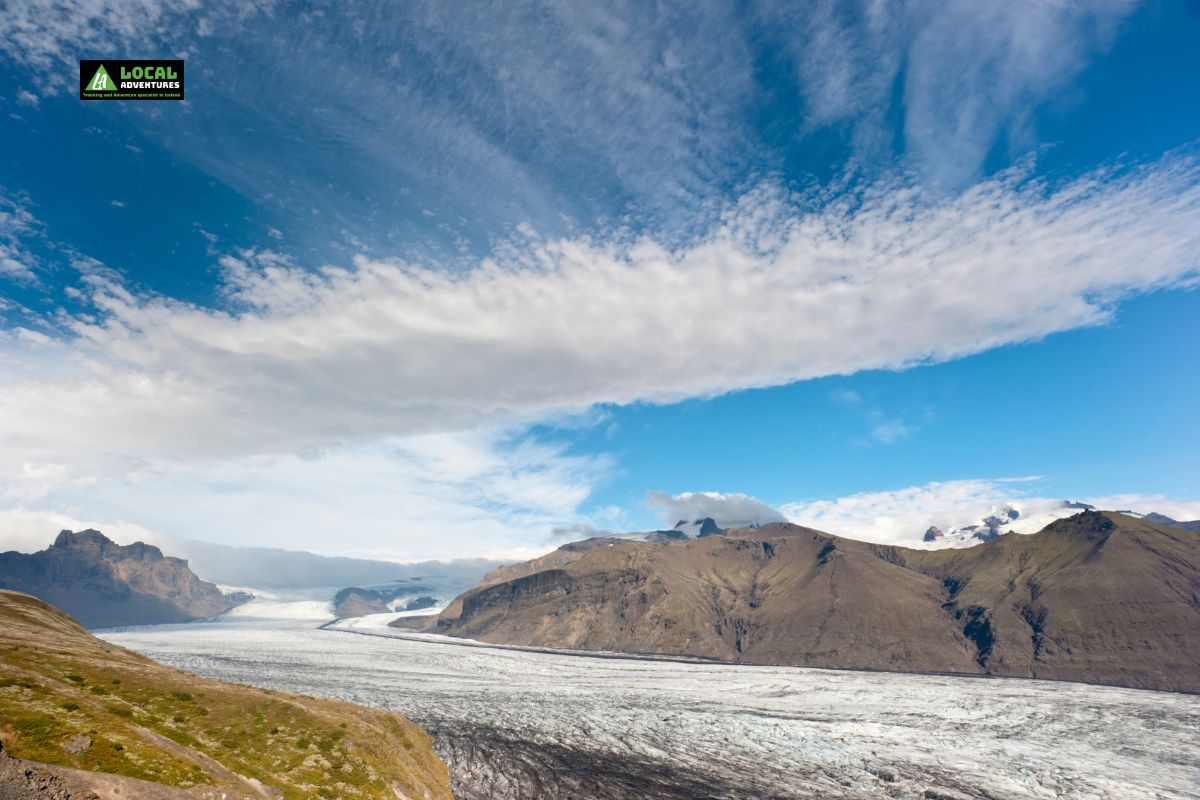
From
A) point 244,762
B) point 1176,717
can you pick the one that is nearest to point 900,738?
point 1176,717

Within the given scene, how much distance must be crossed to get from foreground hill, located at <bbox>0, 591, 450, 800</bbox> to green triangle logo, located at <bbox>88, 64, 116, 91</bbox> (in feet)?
158

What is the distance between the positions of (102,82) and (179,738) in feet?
187

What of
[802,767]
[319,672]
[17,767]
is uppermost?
[17,767]

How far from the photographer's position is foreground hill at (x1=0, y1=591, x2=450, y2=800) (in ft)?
89.8

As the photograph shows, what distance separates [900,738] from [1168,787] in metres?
32.7

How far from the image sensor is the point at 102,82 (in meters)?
52.5

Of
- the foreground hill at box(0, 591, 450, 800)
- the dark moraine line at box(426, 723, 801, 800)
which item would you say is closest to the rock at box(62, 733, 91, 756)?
the foreground hill at box(0, 591, 450, 800)

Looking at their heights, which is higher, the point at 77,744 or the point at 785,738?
the point at 77,744

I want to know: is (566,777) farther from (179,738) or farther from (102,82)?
(102,82)

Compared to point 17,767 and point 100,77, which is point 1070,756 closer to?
point 17,767

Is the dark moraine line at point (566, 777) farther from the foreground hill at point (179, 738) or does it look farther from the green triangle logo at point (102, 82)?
the green triangle logo at point (102, 82)

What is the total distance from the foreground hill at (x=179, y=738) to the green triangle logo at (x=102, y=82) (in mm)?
48202

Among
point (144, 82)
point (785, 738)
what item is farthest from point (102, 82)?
point (785, 738)

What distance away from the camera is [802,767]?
7475cm
